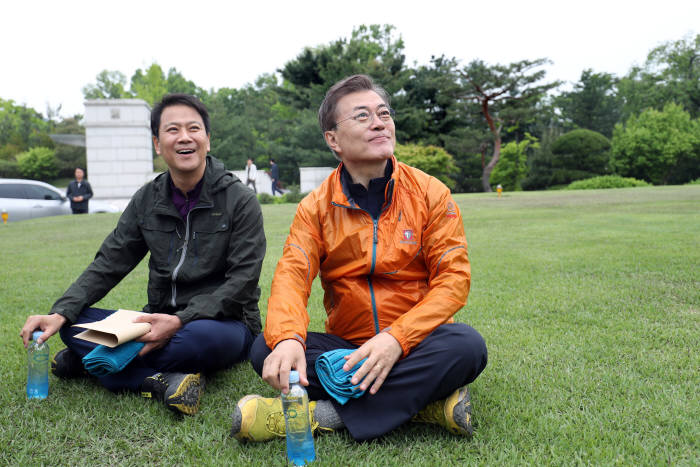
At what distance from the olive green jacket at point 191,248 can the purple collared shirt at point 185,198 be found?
0.04 metres

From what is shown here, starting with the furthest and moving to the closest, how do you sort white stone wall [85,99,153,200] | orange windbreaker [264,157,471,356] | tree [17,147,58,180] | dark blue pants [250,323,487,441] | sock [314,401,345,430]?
tree [17,147,58,180]
white stone wall [85,99,153,200]
orange windbreaker [264,157,471,356]
sock [314,401,345,430]
dark blue pants [250,323,487,441]

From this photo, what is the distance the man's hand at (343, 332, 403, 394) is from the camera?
1.95 m

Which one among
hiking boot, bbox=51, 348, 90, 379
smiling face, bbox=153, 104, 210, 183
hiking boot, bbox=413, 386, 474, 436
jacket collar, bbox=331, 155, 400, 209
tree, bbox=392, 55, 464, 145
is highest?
tree, bbox=392, 55, 464, 145

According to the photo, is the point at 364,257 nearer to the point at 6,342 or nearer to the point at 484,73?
the point at 6,342

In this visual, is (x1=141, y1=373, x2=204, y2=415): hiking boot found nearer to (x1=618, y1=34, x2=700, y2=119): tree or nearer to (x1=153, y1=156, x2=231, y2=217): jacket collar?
(x1=153, y1=156, x2=231, y2=217): jacket collar

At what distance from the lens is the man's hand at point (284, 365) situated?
1937 mm

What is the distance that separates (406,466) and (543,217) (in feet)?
34.1

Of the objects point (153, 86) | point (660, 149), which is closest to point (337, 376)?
point (660, 149)

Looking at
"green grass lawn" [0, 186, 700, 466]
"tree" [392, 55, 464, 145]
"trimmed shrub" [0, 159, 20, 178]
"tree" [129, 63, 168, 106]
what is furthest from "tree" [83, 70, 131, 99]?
"green grass lawn" [0, 186, 700, 466]

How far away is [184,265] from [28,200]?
1641 cm

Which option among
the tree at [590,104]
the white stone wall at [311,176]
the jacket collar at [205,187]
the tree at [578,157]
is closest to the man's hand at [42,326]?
the jacket collar at [205,187]

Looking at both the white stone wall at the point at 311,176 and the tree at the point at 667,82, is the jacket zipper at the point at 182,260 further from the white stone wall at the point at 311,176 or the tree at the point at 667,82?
the tree at the point at 667,82

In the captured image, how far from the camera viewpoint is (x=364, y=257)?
7.64 ft

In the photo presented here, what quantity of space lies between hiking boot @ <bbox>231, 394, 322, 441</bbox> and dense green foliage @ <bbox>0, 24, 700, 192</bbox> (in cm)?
2674
